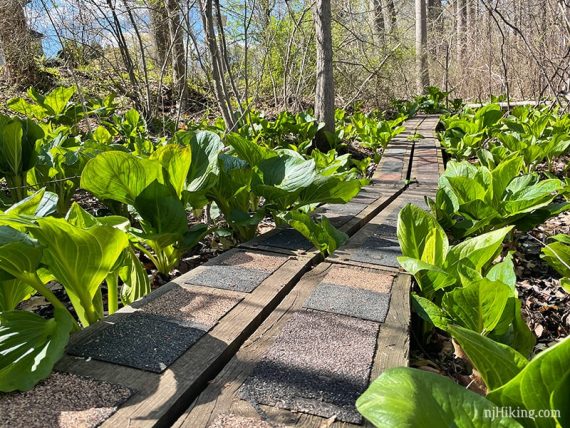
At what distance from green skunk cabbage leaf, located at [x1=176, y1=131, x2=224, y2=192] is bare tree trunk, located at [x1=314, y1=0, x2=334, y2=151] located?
3412 mm

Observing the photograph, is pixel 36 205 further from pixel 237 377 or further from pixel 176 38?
pixel 176 38

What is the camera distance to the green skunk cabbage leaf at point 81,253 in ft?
4.47

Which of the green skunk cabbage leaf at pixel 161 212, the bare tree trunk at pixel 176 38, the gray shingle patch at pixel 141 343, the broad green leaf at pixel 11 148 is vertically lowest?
the gray shingle patch at pixel 141 343

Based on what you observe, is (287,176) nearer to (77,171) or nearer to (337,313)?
(337,313)

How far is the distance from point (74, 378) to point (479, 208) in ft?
6.28

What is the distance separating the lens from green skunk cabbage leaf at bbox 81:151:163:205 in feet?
6.15

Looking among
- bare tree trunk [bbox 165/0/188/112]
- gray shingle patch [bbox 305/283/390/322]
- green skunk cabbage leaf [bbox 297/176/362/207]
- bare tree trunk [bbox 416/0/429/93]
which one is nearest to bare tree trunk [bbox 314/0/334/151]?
bare tree trunk [bbox 165/0/188/112]

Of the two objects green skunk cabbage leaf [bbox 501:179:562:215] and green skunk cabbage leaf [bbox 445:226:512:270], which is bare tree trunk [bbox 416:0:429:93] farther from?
green skunk cabbage leaf [bbox 445:226:512:270]

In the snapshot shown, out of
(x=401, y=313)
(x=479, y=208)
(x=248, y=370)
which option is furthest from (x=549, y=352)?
(x=479, y=208)

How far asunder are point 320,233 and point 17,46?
7.21m

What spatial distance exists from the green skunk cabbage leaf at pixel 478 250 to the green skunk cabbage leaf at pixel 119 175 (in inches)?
48.5

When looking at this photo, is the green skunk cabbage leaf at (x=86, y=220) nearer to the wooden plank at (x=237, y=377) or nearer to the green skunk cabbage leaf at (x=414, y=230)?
the wooden plank at (x=237, y=377)

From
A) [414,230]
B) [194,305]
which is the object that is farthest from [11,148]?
[414,230]

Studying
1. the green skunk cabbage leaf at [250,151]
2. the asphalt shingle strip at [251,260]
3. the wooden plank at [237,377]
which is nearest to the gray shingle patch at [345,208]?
the green skunk cabbage leaf at [250,151]
